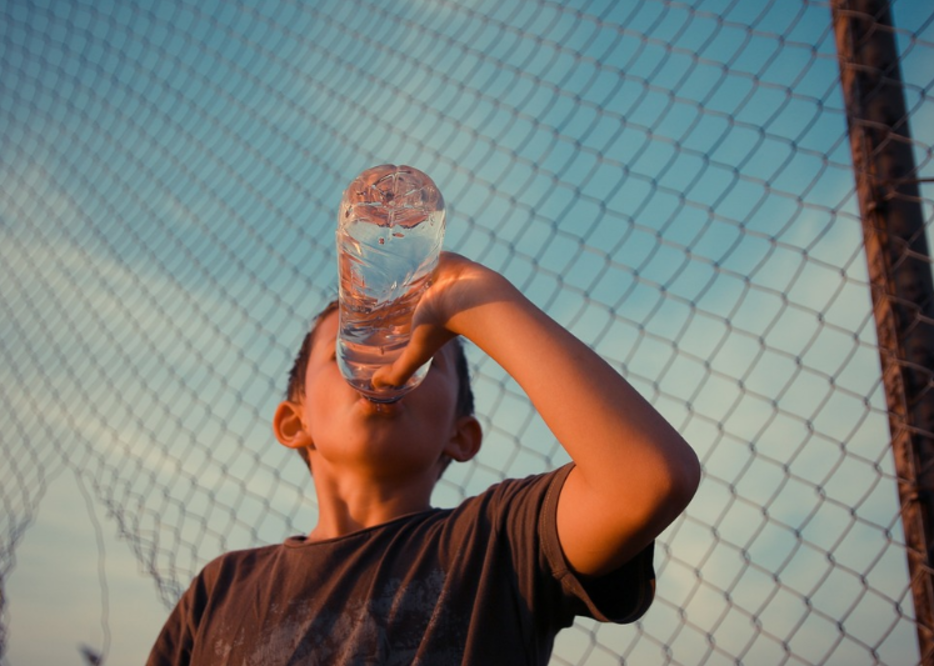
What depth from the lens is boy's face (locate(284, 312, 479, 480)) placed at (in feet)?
3.78

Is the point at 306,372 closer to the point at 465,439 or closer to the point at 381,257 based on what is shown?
the point at 465,439

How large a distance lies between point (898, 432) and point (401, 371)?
2.33 ft

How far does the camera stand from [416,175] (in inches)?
42.2

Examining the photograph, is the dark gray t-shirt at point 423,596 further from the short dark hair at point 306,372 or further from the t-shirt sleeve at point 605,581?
the short dark hair at point 306,372

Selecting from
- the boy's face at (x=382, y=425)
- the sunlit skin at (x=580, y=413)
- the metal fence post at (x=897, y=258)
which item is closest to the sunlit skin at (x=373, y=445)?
the boy's face at (x=382, y=425)

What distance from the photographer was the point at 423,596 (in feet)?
3.26

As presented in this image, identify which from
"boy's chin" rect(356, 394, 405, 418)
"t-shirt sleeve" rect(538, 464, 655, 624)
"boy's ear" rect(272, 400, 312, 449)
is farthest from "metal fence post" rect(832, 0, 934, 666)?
"boy's ear" rect(272, 400, 312, 449)

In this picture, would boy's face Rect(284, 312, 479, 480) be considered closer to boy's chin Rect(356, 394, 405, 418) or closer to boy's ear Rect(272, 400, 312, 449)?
boy's chin Rect(356, 394, 405, 418)

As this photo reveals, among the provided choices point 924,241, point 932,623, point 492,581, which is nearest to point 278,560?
point 492,581

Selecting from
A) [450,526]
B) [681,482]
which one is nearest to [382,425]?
[450,526]

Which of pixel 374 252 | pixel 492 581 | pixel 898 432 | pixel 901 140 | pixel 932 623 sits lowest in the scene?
pixel 932 623

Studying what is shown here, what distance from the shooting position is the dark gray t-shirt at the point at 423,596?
0.91m

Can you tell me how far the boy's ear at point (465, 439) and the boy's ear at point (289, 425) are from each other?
23 cm

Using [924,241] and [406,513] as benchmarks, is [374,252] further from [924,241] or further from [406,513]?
[924,241]
